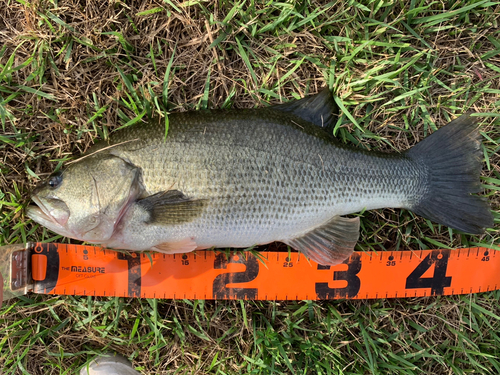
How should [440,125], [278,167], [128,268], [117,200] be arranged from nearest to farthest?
[117,200], [278,167], [128,268], [440,125]

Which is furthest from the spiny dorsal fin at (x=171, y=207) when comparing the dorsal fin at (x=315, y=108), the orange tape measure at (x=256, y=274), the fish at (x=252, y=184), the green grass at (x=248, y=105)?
the dorsal fin at (x=315, y=108)

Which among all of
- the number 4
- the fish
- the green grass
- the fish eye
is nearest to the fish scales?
the fish

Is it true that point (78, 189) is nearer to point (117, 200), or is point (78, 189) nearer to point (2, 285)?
point (117, 200)

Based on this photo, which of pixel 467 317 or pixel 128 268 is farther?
pixel 467 317

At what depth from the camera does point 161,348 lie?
2830 mm

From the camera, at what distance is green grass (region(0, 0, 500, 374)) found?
2643 millimetres

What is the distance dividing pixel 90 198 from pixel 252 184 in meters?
1.12

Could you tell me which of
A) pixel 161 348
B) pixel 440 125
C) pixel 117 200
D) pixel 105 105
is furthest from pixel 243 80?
pixel 161 348

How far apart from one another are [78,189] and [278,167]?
1.41 m

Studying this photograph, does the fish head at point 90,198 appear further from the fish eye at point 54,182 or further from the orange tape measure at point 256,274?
the orange tape measure at point 256,274

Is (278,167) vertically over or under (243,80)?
under

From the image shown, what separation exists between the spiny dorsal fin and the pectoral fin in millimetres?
800

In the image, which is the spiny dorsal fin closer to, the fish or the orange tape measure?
the fish

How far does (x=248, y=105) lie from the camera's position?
9.06 feet
